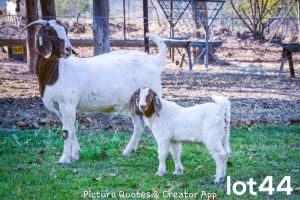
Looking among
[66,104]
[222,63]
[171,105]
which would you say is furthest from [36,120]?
[222,63]

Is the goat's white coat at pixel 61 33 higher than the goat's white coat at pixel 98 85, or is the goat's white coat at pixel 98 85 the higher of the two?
the goat's white coat at pixel 61 33

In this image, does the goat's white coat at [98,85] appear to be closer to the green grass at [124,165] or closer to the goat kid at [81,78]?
the goat kid at [81,78]

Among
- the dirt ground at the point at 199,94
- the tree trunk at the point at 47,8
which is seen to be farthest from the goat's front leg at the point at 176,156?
the tree trunk at the point at 47,8

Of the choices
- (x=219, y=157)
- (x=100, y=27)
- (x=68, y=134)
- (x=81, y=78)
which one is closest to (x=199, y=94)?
(x=100, y=27)

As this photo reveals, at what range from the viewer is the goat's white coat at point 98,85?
8258mm

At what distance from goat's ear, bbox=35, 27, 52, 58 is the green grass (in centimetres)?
144

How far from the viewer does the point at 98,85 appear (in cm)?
866

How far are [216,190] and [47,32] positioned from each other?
3.31 m

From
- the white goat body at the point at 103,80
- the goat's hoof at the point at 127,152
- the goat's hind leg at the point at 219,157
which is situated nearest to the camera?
the goat's hind leg at the point at 219,157

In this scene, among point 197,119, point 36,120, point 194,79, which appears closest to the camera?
point 197,119

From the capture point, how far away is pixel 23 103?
42.3 feet

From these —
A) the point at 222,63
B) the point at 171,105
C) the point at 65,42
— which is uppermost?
the point at 65,42

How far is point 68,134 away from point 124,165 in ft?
3.07

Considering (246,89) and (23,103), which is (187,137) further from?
(246,89)
